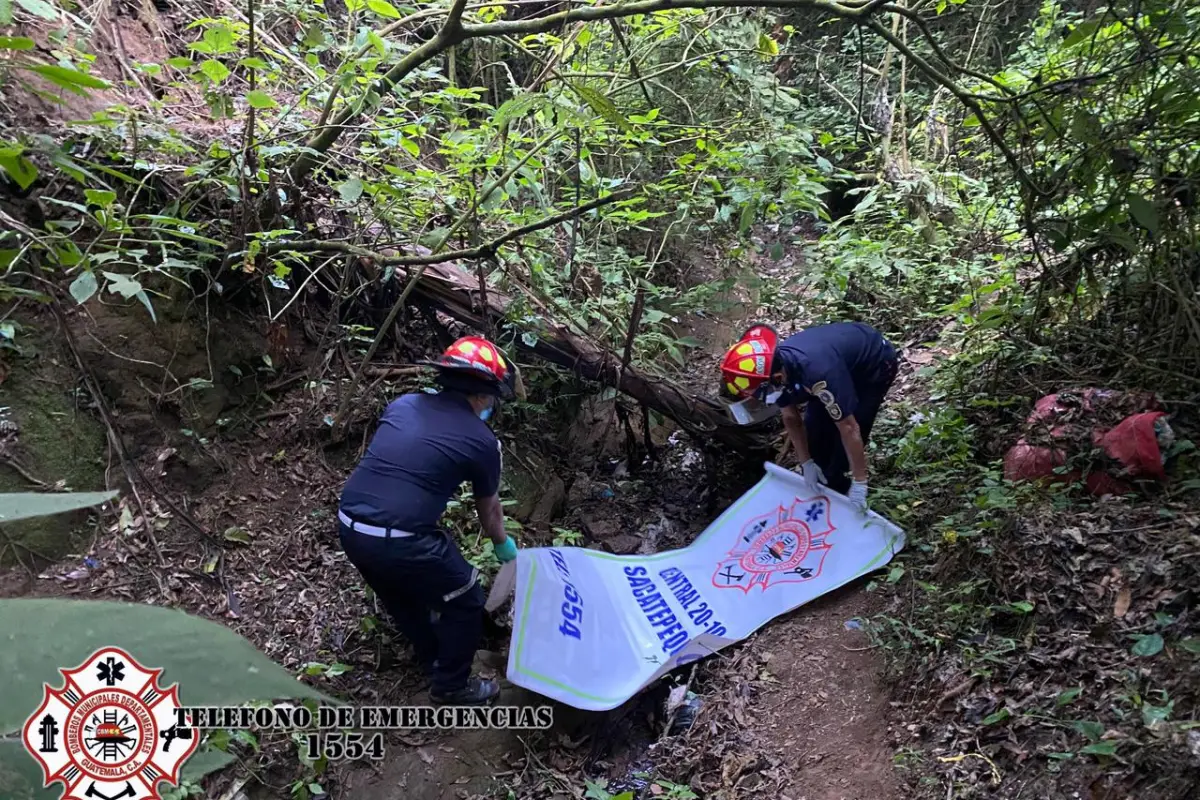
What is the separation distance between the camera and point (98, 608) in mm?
429

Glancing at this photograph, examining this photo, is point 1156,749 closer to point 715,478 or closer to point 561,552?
point 561,552

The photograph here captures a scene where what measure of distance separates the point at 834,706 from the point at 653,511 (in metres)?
1.96

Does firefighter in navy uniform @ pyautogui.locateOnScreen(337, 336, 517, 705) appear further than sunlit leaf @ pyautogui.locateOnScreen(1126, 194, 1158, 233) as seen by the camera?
Yes

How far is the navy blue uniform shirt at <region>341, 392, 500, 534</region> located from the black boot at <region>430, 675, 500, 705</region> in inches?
29.8

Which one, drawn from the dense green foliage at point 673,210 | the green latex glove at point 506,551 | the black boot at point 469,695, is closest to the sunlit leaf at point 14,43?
the dense green foliage at point 673,210

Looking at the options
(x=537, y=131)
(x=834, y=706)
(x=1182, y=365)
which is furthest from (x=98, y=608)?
(x=537, y=131)

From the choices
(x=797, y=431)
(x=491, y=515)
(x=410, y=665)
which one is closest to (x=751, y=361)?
(x=797, y=431)

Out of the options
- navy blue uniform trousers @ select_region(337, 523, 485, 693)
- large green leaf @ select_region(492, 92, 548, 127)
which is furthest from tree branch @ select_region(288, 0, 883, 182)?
navy blue uniform trousers @ select_region(337, 523, 485, 693)

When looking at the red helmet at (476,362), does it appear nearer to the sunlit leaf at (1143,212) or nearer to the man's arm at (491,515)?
the man's arm at (491,515)

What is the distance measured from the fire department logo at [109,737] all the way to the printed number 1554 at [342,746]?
2074 mm

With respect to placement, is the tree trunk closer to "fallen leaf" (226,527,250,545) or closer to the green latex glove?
the green latex glove

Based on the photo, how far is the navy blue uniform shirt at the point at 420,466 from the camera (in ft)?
9.05

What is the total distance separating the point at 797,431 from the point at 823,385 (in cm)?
59

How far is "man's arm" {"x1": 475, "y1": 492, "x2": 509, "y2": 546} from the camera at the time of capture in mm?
3049
